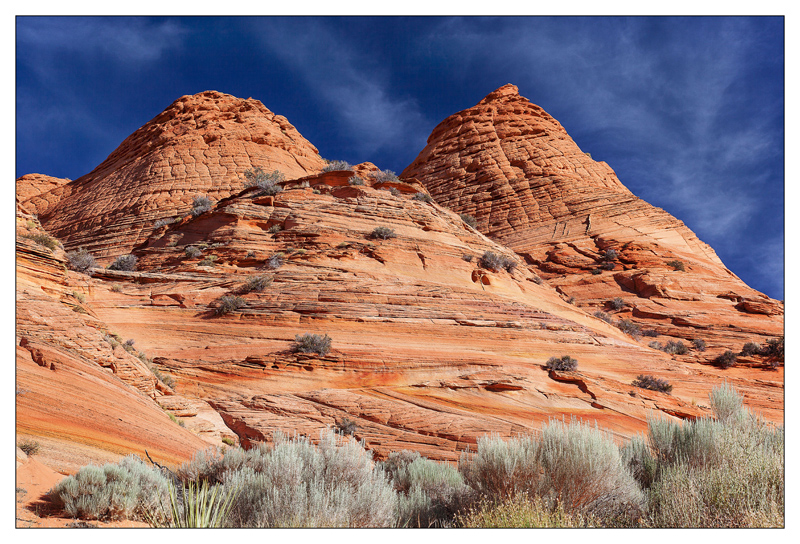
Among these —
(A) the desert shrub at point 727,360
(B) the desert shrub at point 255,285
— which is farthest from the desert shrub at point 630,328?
(B) the desert shrub at point 255,285

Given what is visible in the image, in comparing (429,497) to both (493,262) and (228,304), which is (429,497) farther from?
(493,262)

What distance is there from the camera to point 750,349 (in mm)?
16734

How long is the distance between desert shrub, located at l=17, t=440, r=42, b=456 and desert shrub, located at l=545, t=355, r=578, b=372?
1063cm

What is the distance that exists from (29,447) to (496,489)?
5.27 m

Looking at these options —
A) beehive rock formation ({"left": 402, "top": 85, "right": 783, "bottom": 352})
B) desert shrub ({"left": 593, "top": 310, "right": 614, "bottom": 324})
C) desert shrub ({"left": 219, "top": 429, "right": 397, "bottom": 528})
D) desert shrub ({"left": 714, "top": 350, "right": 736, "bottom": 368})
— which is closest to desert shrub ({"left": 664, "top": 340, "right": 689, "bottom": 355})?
beehive rock formation ({"left": 402, "top": 85, "right": 783, "bottom": 352})

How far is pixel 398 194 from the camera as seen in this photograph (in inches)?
782

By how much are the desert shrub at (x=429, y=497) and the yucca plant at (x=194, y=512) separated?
1741mm

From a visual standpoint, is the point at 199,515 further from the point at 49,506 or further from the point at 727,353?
the point at 727,353

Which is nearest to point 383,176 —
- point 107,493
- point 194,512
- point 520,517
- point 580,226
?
point 580,226

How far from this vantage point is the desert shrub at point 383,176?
20708 mm

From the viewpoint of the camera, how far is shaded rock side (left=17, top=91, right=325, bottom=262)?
27292mm

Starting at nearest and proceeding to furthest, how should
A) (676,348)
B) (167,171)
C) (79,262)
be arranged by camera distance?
(79,262), (676,348), (167,171)

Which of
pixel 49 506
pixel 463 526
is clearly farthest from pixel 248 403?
pixel 463 526

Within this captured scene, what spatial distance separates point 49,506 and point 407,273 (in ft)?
38.0
